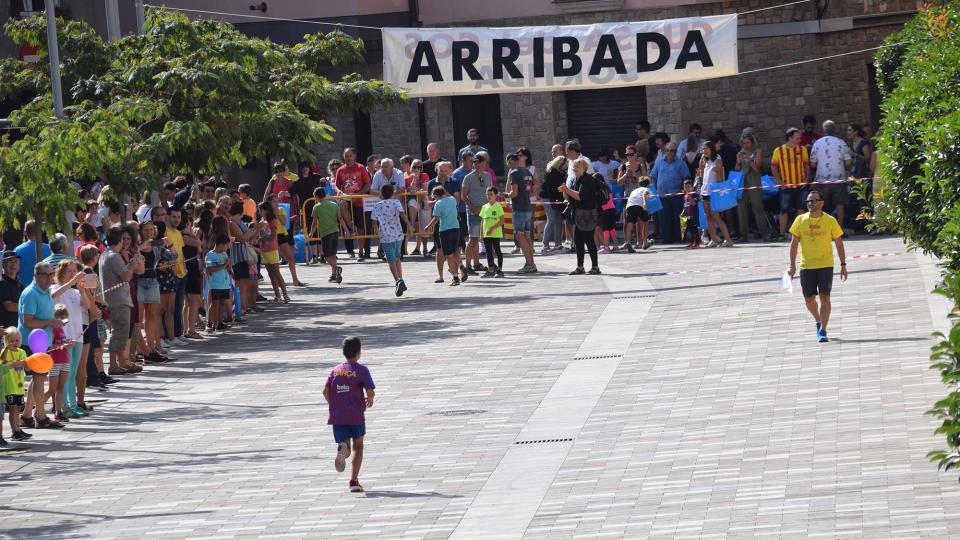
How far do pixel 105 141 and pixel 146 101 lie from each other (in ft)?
10.4

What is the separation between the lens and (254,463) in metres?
13.5

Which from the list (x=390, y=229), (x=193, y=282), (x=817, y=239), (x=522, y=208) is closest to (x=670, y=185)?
(x=522, y=208)

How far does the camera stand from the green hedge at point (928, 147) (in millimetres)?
13055

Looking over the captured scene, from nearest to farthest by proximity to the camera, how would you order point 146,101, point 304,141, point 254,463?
point 254,463, point 146,101, point 304,141

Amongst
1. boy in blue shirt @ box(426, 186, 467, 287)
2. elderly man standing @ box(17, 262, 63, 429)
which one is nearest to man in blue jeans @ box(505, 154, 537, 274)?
boy in blue shirt @ box(426, 186, 467, 287)

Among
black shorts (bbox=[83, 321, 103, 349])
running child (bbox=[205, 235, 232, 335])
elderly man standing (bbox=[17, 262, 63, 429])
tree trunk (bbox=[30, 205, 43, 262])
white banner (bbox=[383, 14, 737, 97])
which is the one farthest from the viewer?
white banner (bbox=[383, 14, 737, 97])

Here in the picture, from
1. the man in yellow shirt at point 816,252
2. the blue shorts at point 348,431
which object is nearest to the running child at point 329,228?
the man in yellow shirt at point 816,252

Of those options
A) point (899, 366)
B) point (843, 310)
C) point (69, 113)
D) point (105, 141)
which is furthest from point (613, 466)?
point (69, 113)

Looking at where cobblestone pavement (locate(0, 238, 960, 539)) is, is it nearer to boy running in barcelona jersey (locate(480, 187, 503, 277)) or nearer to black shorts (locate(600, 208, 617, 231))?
boy running in barcelona jersey (locate(480, 187, 503, 277))

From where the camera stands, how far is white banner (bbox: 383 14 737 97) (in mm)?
28078

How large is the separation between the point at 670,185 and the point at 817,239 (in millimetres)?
11591

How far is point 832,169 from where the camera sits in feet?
90.5

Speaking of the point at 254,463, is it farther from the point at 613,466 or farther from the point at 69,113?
the point at 69,113

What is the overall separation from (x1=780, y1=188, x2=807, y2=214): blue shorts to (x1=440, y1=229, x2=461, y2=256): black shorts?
6113 millimetres
